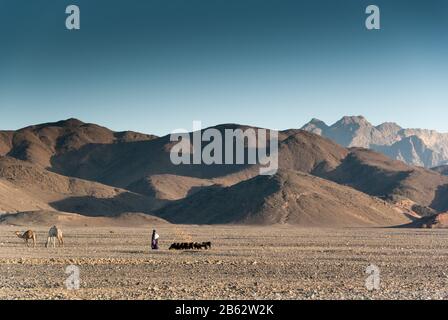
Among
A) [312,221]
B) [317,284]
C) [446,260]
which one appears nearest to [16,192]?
[312,221]

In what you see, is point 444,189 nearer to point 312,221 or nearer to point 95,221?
point 312,221

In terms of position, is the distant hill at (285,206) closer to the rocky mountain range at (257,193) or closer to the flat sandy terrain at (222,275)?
the rocky mountain range at (257,193)

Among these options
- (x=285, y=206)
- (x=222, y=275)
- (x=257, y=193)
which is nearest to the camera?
(x=222, y=275)

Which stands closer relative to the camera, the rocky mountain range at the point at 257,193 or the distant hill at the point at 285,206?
the distant hill at the point at 285,206

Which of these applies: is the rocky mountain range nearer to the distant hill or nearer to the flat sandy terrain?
the distant hill

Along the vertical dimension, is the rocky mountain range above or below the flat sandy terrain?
above

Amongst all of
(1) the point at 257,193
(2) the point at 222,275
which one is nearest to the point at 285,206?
(1) the point at 257,193

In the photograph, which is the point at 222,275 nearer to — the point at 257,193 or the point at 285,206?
the point at 285,206

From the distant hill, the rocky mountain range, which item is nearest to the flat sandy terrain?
the rocky mountain range

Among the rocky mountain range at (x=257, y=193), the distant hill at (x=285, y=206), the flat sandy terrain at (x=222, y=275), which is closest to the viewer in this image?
the flat sandy terrain at (x=222, y=275)

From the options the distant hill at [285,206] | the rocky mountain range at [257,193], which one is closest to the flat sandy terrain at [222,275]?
the rocky mountain range at [257,193]

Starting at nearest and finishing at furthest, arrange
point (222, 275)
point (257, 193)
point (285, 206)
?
1. point (222, 275)
2. point (285, 206)
3. point (257, 193)

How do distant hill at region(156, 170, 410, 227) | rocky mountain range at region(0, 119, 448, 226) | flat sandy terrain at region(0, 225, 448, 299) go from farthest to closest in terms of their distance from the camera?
rocky mountain range at region(0, 119, 448, 226) → distant hill at region(156, 170, 410, 227) → flat sandy terrain at region(0, 225, 448, 299)
